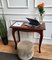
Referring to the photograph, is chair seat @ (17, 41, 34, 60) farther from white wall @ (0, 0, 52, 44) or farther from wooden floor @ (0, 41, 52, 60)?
white wall @ (0, 0, 52, 44)

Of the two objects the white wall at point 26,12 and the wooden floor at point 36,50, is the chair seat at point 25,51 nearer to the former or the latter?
the wooden floor at point 36,50

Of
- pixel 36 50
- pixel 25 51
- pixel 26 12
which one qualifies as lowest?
pixel 36 50

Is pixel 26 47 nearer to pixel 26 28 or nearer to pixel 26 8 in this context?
pixel 26 28

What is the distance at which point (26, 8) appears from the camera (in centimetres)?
266

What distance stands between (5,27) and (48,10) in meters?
1.07

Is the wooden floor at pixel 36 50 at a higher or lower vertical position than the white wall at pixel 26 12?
lower

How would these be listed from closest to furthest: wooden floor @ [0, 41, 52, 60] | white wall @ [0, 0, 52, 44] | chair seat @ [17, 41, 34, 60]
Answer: chair seat @ [17, 41, 34, 60]
wooden floor @ [0, 41, 52, 60]
white wall @ [0, 0, 52, 44]

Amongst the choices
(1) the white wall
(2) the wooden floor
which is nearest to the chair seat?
Result: (2) the wooden floor

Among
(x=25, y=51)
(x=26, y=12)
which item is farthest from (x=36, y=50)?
(x=26, y=12)

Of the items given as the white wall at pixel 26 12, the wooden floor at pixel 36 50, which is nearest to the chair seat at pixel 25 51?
the wooden floor at pixel 36 50

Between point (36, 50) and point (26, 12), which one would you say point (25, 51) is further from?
point (26, 12)

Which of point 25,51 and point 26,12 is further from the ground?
point 26,12

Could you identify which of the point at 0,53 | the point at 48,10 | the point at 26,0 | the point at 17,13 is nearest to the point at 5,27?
the point at 17,13

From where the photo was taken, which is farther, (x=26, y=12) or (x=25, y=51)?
(x=26, y=12)
